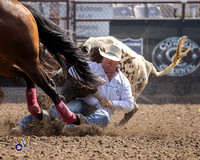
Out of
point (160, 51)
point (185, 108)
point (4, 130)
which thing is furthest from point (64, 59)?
point (160, 51)

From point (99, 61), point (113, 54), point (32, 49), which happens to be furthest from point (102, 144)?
point (99, 61)

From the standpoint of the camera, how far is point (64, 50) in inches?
146

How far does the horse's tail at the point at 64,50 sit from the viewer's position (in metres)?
3.60

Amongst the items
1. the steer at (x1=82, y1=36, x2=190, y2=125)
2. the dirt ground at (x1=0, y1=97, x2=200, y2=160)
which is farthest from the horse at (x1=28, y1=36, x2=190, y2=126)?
the dirt ground at (x1=0, y1=97, x2=200, y2=160)

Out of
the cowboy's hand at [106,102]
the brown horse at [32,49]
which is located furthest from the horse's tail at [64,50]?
the cowboy's hand at [106,102]

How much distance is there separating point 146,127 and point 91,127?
1273mm

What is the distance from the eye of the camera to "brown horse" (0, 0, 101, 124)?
9.95ft

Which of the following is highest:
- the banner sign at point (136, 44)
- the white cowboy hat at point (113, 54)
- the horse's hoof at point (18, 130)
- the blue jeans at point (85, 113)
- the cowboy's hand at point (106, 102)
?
the white cowboy hat at point (113, 54)

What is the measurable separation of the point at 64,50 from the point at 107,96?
80 cm

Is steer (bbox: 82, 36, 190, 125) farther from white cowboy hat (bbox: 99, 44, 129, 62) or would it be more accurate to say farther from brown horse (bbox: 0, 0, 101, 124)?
brown horse (bbox: 0, 0, 101, 124)

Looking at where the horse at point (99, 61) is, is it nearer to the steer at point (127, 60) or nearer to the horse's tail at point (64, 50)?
the steer at point (127, 60)

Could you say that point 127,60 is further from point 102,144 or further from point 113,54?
point 102,144

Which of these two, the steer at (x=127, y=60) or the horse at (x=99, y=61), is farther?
the steer at (x=127, y=60)

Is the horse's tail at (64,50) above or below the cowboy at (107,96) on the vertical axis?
above
